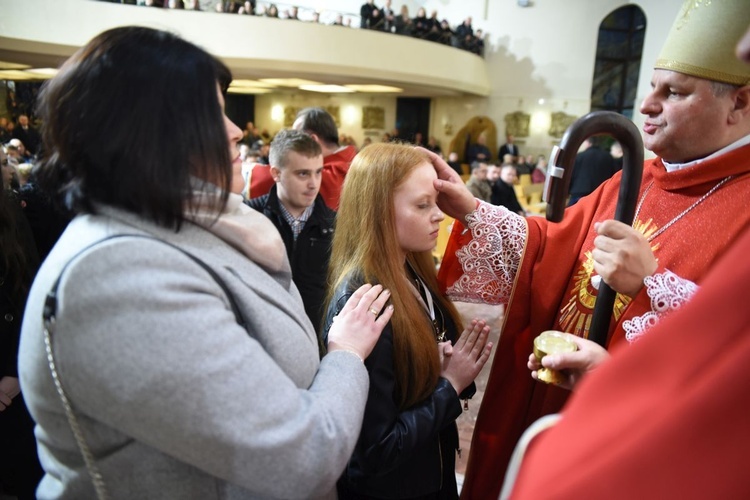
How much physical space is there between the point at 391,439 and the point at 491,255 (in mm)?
719

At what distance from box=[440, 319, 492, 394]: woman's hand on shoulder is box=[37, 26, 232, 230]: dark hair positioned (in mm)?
963

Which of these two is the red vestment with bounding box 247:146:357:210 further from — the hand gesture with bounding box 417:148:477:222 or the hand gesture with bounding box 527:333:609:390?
the hand gesture with bounding box 527:333:609:390

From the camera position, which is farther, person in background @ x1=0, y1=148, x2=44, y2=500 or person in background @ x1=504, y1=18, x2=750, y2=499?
person in background @ x1=0, y1=148, x2=44, y2=500

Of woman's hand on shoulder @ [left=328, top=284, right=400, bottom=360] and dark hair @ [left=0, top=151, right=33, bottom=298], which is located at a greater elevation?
woman's hand on shoulder @ [left=328, top=284, right=400, bottom=360]

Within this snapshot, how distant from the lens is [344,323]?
118cm

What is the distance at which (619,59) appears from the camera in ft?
49.3

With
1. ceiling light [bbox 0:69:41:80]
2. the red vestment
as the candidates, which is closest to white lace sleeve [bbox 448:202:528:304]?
the red vestment

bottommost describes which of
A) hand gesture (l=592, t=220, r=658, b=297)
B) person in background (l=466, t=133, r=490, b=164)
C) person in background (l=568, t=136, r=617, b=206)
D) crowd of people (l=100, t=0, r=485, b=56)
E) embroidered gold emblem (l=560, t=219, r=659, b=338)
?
person in background (l=466, t=133, r=490, b=164)

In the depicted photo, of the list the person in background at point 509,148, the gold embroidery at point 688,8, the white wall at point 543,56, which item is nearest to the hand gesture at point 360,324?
the gold embroidery at point 688,8

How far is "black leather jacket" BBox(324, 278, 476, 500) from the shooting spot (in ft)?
4.31

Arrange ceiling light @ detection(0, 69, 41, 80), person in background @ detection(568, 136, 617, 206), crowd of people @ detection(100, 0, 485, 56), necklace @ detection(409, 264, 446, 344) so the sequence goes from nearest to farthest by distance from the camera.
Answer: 1. necklace @ detection(409, 264, 446, 344)
2. person in background @ detection(568, 136, 617, 206)
3. crowd of people @ detection(100, 0, 485, 56)
4. ceiling light @ detection(0, 69, 41, 80)

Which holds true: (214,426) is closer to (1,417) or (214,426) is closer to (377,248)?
(377,248)

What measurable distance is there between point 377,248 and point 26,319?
3.09ft

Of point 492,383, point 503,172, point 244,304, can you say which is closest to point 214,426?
point 244,304
